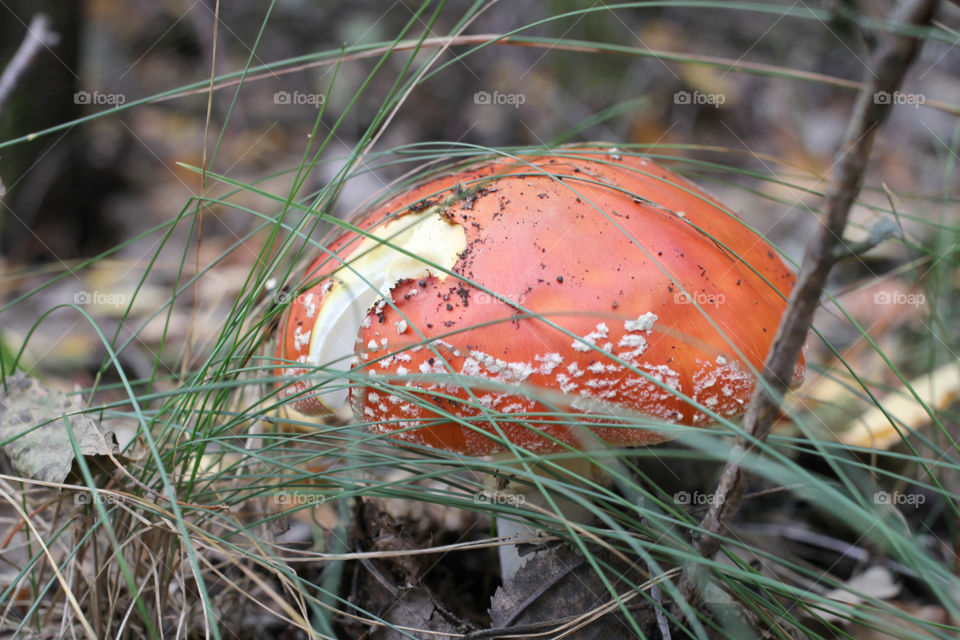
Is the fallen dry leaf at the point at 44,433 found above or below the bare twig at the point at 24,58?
below

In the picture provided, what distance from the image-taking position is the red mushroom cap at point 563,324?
1.54 meters

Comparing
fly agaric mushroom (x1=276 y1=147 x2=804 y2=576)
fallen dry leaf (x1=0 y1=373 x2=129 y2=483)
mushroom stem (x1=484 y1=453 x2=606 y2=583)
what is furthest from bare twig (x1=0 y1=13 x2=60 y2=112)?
mushroom stem (x1=484 y1=453 x2=606 y2=583)

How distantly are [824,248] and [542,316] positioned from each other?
570 millimetres

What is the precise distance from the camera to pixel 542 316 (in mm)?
1547

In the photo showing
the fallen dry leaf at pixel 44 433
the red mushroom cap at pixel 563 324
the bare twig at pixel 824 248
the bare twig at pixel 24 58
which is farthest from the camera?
the bare twig at pixel 24 58

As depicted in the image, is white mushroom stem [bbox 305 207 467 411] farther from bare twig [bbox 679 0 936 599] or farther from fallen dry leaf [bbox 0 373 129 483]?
bare twig [bbox 679 0 936 599]

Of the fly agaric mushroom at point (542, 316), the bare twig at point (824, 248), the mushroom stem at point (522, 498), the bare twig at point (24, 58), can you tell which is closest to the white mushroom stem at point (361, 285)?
the fly agaric mushroom at point (542, 316)

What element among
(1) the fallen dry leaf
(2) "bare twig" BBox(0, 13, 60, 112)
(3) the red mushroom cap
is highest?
(2) "bare twig" BBox(0, 13, 60, 112)

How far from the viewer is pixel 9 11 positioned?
144 inches

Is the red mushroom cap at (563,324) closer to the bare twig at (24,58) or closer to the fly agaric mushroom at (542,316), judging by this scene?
the fly agaric mushroom at (542,316)

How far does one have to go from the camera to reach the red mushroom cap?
1.54 m

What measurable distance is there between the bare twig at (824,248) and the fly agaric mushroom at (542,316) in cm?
16

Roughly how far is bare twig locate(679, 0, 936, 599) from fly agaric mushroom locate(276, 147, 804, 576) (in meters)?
0.16

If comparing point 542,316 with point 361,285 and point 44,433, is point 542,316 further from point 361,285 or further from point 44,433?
point 44,433
